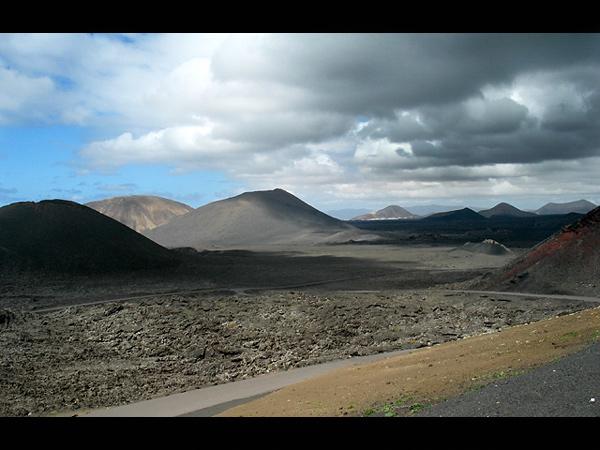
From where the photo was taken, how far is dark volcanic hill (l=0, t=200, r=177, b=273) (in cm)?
3991

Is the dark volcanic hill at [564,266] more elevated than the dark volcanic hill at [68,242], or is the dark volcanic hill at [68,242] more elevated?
the dark volcanic hill at [68,242]

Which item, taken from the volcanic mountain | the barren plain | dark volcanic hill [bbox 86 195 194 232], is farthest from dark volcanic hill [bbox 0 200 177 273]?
dark volcanic hill [bbox 86 195 194 232]

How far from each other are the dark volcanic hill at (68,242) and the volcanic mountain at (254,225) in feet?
161

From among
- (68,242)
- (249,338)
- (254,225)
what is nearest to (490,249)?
(249,338)

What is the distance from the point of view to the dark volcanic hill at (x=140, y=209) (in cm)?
17088

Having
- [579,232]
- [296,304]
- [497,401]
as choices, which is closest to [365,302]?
[296,304]

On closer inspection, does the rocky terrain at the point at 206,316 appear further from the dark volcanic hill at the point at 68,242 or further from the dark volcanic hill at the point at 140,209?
the dark volcanic hill at the point at 140,209

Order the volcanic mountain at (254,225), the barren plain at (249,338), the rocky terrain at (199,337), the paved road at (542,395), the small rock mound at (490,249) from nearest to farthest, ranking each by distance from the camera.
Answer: the paved road at (542,395) → the barren plain at (249,338) → the rocky terrain at (199,337) → the small rock mound at (490,249) → the volcanic mountain at (254,225)

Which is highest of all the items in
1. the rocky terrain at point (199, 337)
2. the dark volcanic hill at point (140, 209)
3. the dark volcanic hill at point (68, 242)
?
the dark volcanic hill at point (140, 209)

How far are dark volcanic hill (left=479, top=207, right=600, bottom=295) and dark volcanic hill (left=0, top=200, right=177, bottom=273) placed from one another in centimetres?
3348

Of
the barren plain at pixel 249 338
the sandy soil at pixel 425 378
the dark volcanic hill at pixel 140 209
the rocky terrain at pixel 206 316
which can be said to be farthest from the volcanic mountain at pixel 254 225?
the sandy soil at pixel 425 378

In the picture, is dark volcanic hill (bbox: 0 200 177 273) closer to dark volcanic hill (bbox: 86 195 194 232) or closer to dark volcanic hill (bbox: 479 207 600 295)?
dark volcanic hill (bbox: 479 207 600 295)

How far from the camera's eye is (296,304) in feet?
84.2
